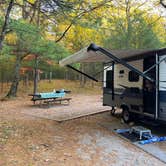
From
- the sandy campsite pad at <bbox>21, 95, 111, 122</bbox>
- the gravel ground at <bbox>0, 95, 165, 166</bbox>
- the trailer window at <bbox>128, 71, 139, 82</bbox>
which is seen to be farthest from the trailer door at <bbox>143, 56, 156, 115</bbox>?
the sandy campsite pad at <bbox>21, 95, 111, 122</bbox>

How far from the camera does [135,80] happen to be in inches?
326

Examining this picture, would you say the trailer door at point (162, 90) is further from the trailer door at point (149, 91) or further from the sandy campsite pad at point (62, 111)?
the sandy campsite pad at point (62, 111)

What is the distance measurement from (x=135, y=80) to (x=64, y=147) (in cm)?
383

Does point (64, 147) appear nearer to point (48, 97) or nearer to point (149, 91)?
point (149, 91)

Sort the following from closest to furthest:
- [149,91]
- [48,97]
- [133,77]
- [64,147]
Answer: [64,147]
[149,91]
[133,77]
[48,97]

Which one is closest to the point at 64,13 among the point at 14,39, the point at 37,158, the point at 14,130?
the point at 14,130

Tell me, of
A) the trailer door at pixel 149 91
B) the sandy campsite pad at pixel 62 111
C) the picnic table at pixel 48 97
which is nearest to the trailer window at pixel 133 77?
the trailer door at pixel 149 91

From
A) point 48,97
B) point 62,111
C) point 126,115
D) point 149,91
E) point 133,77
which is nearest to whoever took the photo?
point 149,91

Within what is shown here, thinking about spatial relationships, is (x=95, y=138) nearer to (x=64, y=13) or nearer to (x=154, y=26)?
(x=64, y=13)

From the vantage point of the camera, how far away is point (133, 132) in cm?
705

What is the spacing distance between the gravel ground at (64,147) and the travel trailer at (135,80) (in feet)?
4.64

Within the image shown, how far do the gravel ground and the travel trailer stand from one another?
1.42m

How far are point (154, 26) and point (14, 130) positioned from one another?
15037 millimetres

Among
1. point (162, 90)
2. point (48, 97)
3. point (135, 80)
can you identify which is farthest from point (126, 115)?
point (48, 97)
